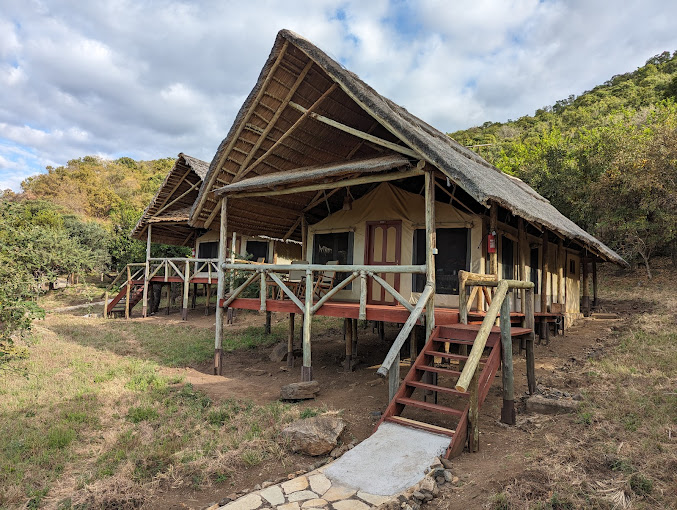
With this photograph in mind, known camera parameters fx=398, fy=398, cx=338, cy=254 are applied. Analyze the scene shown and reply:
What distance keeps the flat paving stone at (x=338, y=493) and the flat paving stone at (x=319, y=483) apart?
64mm

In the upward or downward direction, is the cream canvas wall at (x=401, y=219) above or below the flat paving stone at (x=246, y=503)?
above

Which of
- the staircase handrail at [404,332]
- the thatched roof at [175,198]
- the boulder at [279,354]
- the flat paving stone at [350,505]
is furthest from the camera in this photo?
the thatched roof at [175,198]

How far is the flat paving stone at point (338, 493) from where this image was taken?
12.4ft

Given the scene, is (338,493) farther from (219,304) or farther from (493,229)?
(219,304)

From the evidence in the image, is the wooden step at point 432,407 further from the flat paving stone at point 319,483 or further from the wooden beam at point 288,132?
the wooden beam at point 288,132

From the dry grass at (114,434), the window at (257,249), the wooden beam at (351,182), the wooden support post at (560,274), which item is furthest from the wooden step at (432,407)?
the window at (257,249)

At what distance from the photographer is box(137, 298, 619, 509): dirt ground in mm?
4016

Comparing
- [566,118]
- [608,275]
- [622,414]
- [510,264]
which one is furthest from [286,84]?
[566,118]

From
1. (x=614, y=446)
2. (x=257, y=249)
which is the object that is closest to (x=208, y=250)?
(x=257, y=249)

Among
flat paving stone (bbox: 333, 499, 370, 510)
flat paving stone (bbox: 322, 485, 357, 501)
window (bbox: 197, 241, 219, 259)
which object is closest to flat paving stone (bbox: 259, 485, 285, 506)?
flat paving stone (bbox: 322, 485, 357, 501)

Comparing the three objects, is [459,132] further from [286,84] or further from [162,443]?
[162,443]

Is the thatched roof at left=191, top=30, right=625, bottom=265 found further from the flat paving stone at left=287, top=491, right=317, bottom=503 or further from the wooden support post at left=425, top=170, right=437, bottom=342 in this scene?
the flat paving stone at left=287, top=491, right=317, bottom=503

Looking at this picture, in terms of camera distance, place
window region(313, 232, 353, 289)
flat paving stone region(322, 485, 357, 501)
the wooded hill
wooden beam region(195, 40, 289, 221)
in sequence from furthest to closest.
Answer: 1. the wooded hill
2. window region(313, 232, 353, 289)
3. wooden beam region(195, 40, 289, 221)
4. flat paving stone region(322, 485, 357, 501)

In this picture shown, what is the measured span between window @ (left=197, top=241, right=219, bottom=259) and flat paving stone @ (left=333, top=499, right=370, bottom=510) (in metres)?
17.6
